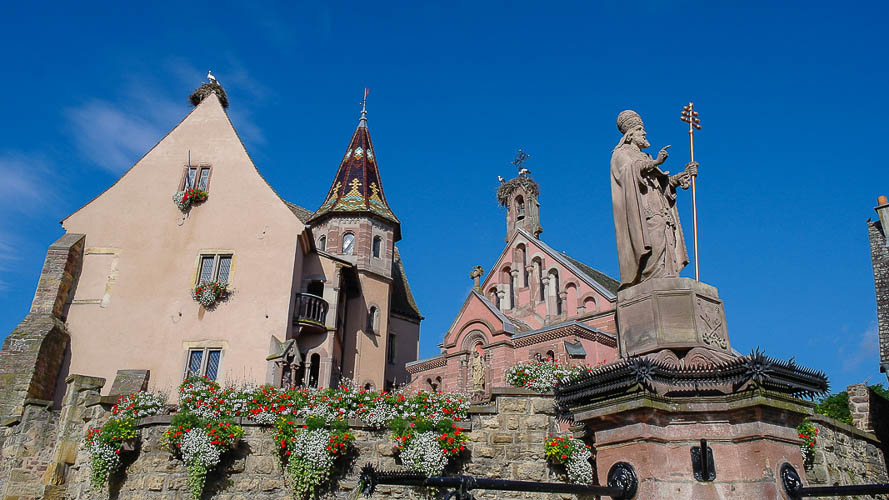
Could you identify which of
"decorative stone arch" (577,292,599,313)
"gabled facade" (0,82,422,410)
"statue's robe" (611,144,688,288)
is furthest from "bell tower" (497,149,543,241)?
"statue's robe" (611,144,688,288)

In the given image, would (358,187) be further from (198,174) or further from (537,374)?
(537,374)

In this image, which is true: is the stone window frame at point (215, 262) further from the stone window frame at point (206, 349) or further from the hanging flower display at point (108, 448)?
the hanging flower display at point (108, 448)

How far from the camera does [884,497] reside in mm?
15969

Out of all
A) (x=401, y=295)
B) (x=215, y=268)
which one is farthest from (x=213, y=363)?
(x=401, y=295)

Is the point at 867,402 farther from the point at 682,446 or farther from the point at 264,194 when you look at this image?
the point at 264,194

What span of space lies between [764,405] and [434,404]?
28.2 ft

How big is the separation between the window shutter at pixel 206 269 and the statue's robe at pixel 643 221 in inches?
748

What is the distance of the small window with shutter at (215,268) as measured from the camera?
2364cm

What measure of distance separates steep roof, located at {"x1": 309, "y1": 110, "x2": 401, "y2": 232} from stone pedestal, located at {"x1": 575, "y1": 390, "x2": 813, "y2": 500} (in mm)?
26544

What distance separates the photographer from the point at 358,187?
33.4 metres

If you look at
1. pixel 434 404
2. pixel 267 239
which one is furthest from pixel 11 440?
pixel 434 404

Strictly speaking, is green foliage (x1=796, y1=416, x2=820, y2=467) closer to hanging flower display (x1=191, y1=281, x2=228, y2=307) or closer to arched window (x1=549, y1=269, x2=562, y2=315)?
hanging flower display (x1=191, y1=281, x2=228, y2=307)

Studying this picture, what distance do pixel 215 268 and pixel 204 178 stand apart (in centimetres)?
400

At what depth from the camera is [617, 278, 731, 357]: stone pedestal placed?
6.93m
